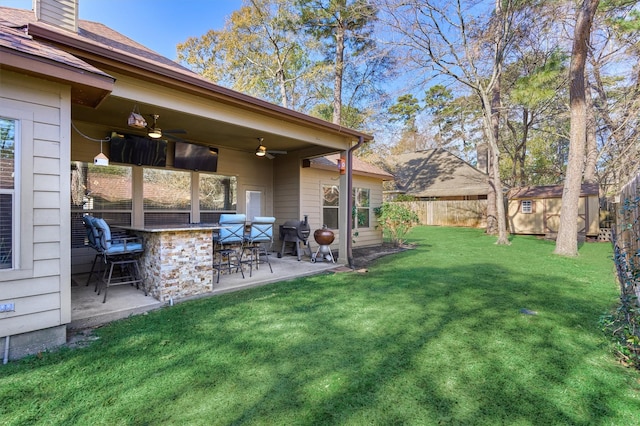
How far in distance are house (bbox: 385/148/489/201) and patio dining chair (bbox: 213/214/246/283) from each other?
51.8 feet

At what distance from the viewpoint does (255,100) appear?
14.3ft

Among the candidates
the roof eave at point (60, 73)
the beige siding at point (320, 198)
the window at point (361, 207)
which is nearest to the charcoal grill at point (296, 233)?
the beige siding at point (320, 198)

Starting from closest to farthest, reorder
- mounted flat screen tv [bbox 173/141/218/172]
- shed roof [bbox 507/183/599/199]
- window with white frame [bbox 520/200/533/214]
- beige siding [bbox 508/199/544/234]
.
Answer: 1. mounted flat screen tv [bbox 173/141/218/172]
2. shed roof [bbox 507/183/599/199]
3. beige siding [bbox 508/199/544/234]
4. window with white frame [bbox 520/200/533/214]

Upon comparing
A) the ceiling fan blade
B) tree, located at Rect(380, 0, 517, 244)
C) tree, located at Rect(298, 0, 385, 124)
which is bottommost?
the ceiling fan blade

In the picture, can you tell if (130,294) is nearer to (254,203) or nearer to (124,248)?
(124,248)

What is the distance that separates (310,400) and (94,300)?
11.2 ft

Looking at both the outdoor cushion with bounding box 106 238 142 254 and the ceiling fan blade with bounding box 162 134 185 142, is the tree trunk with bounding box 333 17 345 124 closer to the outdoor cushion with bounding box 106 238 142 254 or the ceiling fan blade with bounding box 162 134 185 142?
the ceiling fan blade with bounding box 162 134 185 142

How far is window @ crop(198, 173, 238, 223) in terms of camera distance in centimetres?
698

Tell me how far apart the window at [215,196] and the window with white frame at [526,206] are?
13568 mm

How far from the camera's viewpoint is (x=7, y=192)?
2.51 m

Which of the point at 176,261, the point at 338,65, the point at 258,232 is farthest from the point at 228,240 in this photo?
the point at 338,65

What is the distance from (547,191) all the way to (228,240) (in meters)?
14.7

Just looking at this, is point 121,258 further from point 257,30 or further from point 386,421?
point 257,30

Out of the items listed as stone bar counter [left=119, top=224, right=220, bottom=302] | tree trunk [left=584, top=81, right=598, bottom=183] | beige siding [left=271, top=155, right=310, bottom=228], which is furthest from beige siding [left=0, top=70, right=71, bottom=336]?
tree trunk [left=584, top=81, right=598, bottom=183]
